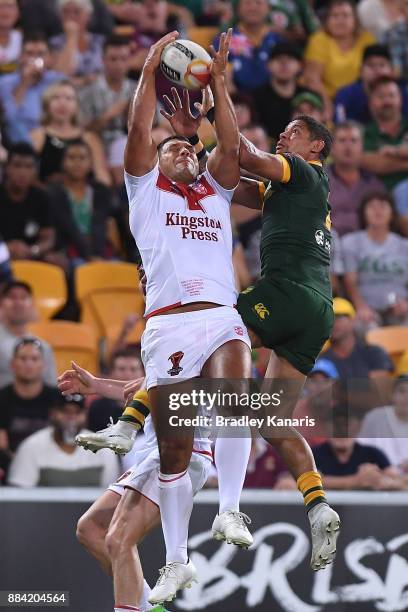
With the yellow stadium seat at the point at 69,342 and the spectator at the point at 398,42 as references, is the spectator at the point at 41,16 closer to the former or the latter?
the spectator at the point at 398,42

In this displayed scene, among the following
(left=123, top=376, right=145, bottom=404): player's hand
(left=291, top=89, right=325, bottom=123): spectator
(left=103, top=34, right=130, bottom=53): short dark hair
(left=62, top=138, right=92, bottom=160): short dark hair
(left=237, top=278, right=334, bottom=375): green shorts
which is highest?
(left=103, top=34, right=130, bottom=53): short dark hair

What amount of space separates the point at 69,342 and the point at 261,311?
4476 mm

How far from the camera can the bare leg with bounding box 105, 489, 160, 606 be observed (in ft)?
27.6

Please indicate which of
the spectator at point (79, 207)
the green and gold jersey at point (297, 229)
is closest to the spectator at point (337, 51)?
the spectator at point (79, 207)

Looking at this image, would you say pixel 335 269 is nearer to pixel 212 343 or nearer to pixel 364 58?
pixel 364 58

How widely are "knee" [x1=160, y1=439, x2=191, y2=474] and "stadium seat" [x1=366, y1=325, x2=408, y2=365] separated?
4813mm

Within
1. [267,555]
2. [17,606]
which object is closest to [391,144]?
[267,555]

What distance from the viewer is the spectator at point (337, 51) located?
50.7 feet

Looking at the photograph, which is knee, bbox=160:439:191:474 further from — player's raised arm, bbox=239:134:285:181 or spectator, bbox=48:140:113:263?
spectator, bbox=48:140:113:263

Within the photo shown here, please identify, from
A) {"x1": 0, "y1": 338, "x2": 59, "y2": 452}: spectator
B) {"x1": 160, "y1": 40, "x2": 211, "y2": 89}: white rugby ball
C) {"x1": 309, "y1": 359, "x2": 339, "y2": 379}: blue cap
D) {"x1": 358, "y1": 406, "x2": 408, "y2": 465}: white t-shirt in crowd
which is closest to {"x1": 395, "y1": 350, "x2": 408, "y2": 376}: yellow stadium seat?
{"x1": 309, "y1": 359, "x2": 339, "y2": 379}: blue cap

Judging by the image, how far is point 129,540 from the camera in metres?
8.46

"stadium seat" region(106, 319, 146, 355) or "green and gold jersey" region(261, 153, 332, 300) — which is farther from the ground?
"stadium seat" region(106, 319, 146, 355)

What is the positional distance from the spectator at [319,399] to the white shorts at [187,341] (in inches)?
53.2

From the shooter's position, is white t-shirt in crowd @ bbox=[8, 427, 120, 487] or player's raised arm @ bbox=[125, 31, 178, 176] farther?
white t-shirt in crowd @ bbox=[8, 427, 120, 487]
